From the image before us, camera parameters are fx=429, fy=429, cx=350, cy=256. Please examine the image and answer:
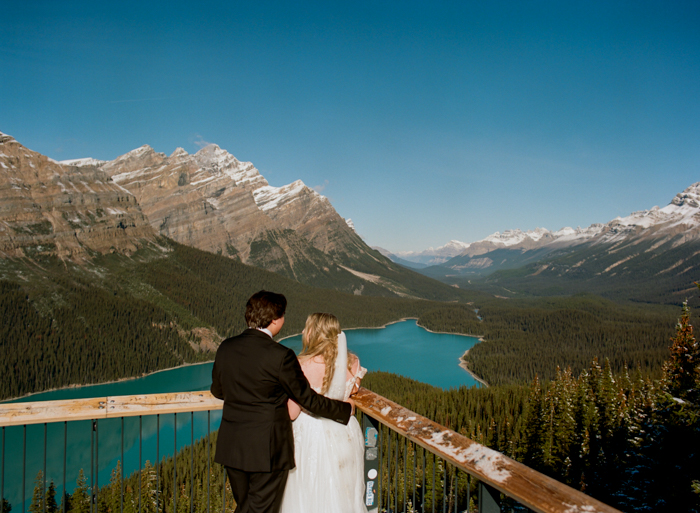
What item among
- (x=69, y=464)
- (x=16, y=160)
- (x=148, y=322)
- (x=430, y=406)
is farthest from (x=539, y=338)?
(x=16, y=160)

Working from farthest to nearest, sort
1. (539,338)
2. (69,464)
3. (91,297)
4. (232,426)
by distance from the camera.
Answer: (539,338) → (91,297) → (69,464) → (232,426)

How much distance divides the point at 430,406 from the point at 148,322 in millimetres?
92681

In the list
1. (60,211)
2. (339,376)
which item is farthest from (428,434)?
(60,211)

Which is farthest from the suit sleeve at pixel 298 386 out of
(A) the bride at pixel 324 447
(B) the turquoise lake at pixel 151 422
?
(B) the turquoise lake at pixel 151 422

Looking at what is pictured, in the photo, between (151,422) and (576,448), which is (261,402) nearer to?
(576,448)

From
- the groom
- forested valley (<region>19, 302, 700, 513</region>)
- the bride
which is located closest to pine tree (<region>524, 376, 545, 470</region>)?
forested valley (<region>19, 302, 700, 513</region>)

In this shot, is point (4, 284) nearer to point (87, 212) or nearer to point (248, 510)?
point (87, 212)

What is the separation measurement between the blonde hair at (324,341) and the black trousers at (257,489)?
0.87 meters

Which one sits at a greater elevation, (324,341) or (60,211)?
(60,211)

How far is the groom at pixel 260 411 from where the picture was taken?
11.9ft

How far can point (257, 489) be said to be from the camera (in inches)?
150

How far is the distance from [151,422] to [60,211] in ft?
350

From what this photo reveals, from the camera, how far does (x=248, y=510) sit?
12.6 ft

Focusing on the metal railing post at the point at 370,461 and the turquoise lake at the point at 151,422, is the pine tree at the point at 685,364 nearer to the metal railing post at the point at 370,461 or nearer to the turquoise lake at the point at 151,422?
the metal railing post at the point at 370,461
